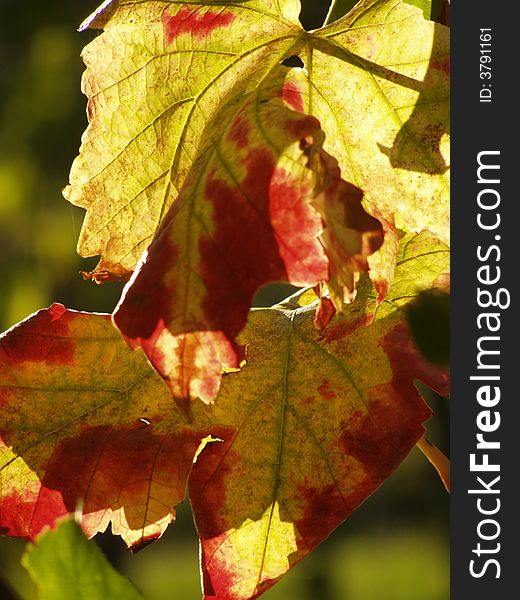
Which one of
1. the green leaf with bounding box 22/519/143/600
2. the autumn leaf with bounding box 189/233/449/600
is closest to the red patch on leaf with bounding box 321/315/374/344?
the autumn leaf with bounding box 189/233/449/600

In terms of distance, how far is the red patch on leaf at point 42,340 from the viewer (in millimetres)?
558

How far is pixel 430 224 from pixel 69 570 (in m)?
0.29

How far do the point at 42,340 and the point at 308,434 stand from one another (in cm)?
16

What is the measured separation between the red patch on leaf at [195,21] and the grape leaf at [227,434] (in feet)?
0.56

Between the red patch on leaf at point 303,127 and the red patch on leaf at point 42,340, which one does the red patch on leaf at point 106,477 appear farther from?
the red patch on leaf at point 303,127

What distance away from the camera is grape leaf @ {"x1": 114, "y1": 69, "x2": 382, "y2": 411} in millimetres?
409

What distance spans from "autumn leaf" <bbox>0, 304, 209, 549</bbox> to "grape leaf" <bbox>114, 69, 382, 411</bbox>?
0.49 feet

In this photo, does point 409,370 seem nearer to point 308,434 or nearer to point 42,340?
point 308,434

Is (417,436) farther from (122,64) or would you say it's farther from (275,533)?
(122,64)

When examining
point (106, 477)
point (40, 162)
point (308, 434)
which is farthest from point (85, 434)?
point (40, 162)

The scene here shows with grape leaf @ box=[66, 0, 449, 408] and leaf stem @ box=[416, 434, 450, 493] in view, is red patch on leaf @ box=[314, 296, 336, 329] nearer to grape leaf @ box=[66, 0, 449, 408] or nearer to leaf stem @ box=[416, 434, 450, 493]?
grape leaf @ box=[66, 0, 449, 408]

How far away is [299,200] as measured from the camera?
0.42 metres

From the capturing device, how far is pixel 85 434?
564mm

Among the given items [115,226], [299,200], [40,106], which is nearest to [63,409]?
[115,226]
